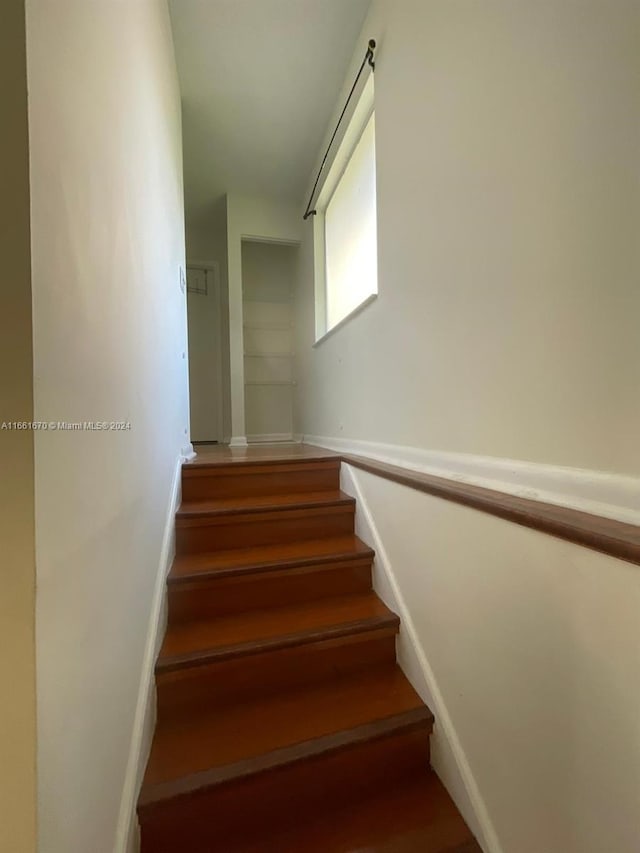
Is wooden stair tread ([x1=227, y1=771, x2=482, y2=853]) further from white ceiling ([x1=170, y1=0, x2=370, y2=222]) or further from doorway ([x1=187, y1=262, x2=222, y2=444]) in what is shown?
doorway ([x1=187, y1=262, x2=222, y2=444])

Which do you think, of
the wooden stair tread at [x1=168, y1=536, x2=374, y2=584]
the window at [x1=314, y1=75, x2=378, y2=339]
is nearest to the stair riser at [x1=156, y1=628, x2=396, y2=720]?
the wooden stair tread at [x1=168, y1=536, x2=374, y2=584]

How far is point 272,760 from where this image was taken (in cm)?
99

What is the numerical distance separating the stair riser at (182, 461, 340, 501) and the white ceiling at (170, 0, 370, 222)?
2345mm

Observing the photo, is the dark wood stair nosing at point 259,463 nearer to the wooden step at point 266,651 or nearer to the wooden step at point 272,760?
the wooden step at point 266,651

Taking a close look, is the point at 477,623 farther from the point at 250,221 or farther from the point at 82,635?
the point at 250,221

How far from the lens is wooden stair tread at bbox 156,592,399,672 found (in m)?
1.19

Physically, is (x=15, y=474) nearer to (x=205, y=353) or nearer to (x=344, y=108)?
(x=344, y=108)

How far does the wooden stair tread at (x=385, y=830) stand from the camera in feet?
3.03

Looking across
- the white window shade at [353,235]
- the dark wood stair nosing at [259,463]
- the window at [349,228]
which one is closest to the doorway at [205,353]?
the window at [349,228]

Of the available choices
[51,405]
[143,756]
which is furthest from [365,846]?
[51,405]

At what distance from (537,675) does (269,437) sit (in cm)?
357

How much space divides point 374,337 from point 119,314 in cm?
127

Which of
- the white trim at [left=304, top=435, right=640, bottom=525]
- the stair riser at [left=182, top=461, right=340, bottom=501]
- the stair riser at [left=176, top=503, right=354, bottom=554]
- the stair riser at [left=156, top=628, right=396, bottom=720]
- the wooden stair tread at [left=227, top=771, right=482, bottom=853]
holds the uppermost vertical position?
the white trim at [left=304, top=435, right=640, bottom=525]

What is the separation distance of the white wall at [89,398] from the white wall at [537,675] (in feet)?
2.81
